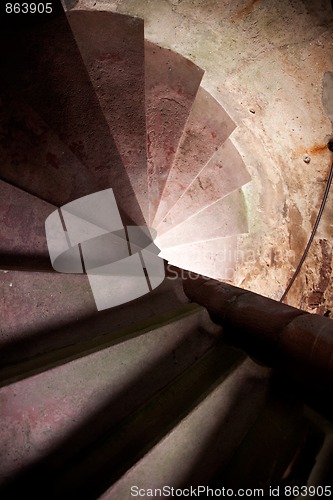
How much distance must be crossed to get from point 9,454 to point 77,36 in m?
2.95

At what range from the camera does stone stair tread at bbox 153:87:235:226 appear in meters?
3.51

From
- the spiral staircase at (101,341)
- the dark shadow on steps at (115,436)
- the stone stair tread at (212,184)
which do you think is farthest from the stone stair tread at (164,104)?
the dark shadow on steps at (115,436)

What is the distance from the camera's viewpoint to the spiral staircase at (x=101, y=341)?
127cm

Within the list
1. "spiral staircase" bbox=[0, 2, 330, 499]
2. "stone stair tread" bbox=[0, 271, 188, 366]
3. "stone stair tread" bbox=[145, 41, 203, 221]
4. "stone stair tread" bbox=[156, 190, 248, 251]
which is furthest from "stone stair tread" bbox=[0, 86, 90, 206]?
"stone stair tread" bbox=[156, 190, 248, 251]

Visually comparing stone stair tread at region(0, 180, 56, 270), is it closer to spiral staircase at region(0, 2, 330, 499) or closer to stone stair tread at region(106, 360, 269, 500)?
spiral staircase at region(0, 2, 330, 499)

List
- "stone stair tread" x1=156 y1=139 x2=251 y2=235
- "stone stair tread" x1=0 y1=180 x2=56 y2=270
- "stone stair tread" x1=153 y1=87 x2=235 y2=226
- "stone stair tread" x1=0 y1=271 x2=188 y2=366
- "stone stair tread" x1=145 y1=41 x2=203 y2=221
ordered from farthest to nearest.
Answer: "stone stair tread" x1=156 y1=139 x2=251 y2=235
"stone stair tread" x1=153 y1=87 x2=235 y2=226
"stone stair tread" x1=145 y1=41 x2=203 y2=221
"stone stair tread" x1=0 y1=180 x2=56 y2=270
"stone stair tread" x1=0 y1=271 x2=188 y2=366

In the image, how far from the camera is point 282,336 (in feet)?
5.74

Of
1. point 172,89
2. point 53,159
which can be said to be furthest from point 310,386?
point 172,89

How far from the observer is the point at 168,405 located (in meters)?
1.51

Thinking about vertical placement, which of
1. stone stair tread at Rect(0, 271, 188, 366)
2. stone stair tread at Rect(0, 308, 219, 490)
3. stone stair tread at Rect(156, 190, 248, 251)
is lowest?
stone stair tread at Rect(0, 308, 219, 490)

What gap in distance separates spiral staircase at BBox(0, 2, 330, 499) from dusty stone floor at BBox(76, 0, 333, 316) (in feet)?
1.40

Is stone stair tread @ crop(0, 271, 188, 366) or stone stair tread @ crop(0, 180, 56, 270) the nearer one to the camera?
stone stair tread @ crop(0, 271, 188, 366)

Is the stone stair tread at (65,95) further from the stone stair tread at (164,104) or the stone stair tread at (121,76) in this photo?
the stone stair tread at (164,104)

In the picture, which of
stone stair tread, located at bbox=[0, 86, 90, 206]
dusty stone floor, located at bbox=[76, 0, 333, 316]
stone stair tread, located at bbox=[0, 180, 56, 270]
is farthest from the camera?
dusty stone floor, located at bbox=[76, 0, 333, 316]
